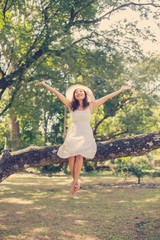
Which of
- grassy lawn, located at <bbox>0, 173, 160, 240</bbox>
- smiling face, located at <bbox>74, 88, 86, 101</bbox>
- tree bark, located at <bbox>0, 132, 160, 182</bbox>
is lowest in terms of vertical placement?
grassy lawn, located at <bbox>0, 173, 160, 240</bbox>

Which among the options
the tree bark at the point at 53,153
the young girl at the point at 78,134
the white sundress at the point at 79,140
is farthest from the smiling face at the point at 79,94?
Answer: the tree bark at the point at 53,153

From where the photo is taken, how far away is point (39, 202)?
1498cm

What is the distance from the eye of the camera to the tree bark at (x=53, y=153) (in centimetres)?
508

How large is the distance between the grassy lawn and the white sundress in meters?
4.80

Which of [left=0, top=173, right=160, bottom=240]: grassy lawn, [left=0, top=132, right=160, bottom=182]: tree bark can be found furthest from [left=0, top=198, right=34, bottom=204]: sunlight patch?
[left=0, top=132, right=160, bottom=182]: tree bark

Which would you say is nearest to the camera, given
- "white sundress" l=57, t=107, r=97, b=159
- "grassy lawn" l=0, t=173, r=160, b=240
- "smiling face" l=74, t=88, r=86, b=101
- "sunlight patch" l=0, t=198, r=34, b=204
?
"white sundress" l=57, t=107, r=97, b=159

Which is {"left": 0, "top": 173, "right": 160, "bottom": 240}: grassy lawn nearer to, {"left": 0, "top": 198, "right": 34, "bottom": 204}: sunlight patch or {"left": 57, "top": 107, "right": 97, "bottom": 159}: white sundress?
{"left": 0, "top": 198, "right": 34, "bottom": 204}: sunlight patch

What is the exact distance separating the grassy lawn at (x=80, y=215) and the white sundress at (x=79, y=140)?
15.7 ft

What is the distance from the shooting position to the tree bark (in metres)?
5.08

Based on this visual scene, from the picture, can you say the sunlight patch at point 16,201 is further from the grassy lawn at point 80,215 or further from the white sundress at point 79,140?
the white sundress at point 79,140

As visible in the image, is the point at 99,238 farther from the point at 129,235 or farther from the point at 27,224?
the point at 27,224

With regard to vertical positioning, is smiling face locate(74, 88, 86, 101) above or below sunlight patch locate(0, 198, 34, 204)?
above

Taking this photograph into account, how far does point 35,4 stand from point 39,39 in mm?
2341

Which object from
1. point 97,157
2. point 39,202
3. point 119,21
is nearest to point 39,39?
point 119,21
